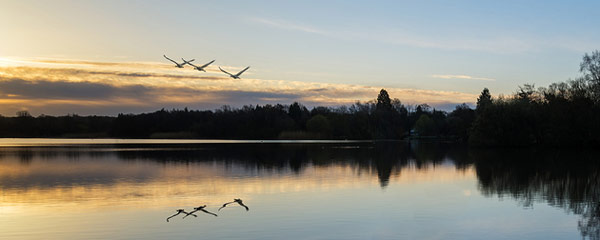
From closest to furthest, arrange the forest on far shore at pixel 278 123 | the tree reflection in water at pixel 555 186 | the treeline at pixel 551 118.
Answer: the tree reflection in water at pixel 555 186 < the treeline at pixel 551 118 < the forest on far shore at pixel 278 123

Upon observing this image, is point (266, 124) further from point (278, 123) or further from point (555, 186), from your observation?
point (555, 186)

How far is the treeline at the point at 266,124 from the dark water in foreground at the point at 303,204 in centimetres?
9371

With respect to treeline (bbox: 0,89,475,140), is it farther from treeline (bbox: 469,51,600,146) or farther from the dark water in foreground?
the dark water in foreground

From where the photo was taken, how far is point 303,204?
1881 centimetres

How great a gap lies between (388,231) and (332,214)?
2.76 meters

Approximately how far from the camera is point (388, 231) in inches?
560

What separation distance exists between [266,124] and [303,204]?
115094 mm

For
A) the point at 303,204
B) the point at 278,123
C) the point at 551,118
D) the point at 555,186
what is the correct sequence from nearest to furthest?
the point at 303,204, the point at 555,186, the point at 551,118, the point at 278,123

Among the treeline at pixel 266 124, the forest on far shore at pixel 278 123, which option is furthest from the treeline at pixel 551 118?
the treeline at pixel 266 124

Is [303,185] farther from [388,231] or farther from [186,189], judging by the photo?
[388,231]

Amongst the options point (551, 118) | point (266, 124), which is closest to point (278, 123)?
point (266, 124)

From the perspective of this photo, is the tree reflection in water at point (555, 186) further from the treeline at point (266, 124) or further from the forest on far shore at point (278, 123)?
the treeline at point (266, 124)

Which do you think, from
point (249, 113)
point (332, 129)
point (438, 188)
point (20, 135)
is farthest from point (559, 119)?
point (20, 135)

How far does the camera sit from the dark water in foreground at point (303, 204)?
46.6ft
